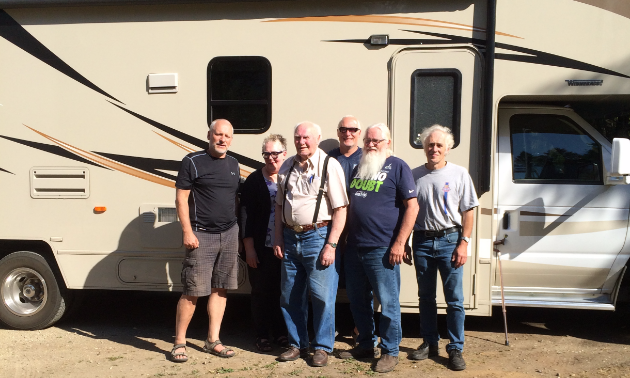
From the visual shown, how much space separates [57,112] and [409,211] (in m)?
3.31

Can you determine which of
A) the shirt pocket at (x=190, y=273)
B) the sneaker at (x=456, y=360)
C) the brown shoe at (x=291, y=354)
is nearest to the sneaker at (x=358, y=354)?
the brown shoe at (x=291, y=354)

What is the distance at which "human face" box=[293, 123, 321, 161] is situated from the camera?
4160 millimetres

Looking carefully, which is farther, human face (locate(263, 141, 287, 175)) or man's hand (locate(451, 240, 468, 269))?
human face (locate(263, 141, 287, 175))

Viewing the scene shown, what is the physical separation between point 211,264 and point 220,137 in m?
1.04

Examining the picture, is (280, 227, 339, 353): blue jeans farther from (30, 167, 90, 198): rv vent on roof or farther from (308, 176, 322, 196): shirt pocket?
(30, 167, 90, 198): rv vent on roof

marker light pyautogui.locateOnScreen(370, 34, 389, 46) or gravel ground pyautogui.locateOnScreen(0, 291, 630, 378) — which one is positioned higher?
marker light pyautogui.locateOnScreen(370, 34, 389, 46)

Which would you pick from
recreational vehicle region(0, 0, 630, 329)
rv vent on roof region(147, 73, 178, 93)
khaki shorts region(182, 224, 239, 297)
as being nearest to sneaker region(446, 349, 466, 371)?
recreational vehicle region(0, 0, 630, 329)

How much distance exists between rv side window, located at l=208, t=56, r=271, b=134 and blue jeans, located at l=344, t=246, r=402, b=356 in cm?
145

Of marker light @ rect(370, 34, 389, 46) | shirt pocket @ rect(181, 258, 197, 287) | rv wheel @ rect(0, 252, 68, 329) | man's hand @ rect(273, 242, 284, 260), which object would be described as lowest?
rv wheel @ rect(0, 252, 68, 329)

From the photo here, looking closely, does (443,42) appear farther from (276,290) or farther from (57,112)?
(57,112)

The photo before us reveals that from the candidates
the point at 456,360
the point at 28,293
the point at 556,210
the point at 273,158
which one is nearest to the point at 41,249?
the point at 28,293

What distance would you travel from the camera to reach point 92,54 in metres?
5.03

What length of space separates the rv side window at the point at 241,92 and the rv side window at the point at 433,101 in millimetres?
1252

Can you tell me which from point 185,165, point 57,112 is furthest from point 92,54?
point 185,165
